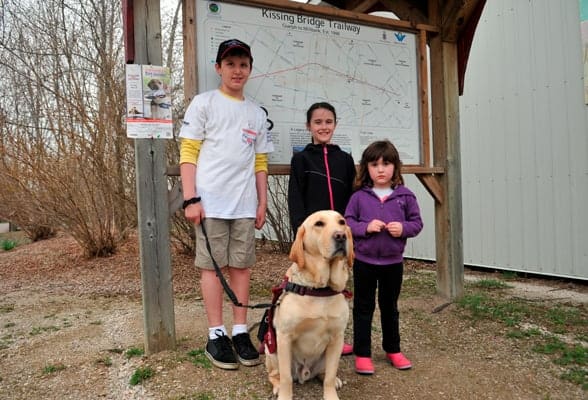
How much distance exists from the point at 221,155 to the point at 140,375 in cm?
158

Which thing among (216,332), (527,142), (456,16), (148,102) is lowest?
(216,332)

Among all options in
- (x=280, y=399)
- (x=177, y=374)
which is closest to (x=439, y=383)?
(x=280, y=399)

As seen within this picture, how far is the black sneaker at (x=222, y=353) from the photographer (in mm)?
3102

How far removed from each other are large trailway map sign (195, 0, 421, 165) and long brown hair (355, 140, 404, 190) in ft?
3.01

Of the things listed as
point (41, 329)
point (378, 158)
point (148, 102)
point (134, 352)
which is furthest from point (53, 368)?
point (378, 158)

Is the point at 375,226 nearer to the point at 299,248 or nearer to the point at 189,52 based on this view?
the point at 299,248

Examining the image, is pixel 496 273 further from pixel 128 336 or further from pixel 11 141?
pixel 11 141

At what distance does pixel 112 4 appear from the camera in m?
7.63

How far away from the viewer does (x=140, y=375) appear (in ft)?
9.82

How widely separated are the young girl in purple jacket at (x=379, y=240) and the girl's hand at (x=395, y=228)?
3 centimetres

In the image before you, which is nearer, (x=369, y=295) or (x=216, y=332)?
(x=369, y=295)

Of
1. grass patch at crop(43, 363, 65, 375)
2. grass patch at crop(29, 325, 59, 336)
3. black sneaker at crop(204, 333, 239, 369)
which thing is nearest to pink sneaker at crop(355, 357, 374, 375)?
black sneaker at crop(204, 333, 239, 369)

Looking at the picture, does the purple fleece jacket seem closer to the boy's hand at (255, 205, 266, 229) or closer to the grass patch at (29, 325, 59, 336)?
the boy's hand at (255, 205, 266, 229)

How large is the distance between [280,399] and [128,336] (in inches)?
74.0
